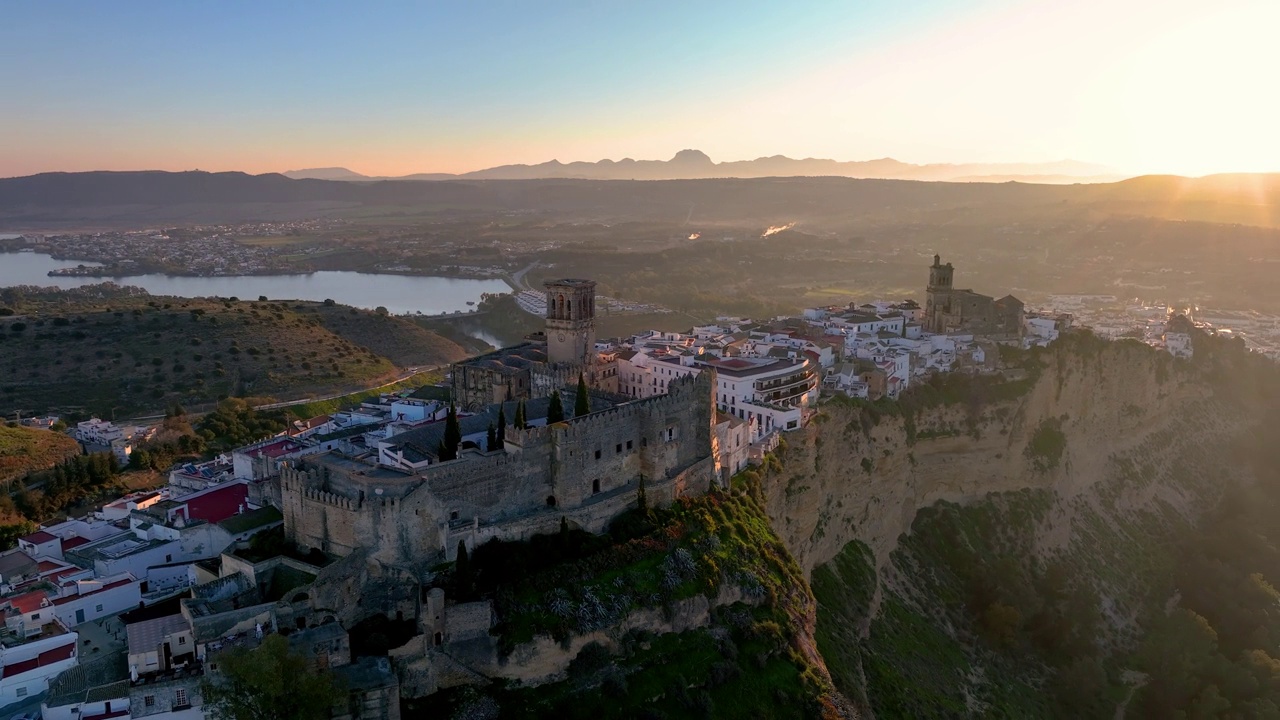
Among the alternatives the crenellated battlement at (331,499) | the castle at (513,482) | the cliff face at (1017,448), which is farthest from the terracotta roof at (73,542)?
the cliff face at (1017,448)

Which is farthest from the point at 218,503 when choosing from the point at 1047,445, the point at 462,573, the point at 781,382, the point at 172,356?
the point at 1047,445

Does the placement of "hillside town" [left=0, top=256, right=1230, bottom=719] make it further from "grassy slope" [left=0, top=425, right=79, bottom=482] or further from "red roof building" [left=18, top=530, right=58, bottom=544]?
"grassy slope" [left=0, top=425, right=79, bottom=482]

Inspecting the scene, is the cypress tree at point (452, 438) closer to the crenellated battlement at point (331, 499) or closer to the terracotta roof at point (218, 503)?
the crenellated battlement at point (331, 499)

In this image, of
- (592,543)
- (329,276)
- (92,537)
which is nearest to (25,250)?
(329,276)

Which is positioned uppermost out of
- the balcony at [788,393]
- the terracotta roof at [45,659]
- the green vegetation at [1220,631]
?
the balcony at [788,393]

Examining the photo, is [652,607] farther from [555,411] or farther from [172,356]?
[172,356]

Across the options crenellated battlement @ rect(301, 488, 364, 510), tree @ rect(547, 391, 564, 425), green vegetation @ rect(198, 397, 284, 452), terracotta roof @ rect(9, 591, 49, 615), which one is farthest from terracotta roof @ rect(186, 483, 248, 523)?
green vegetation @ rect(198, 397, 284, 452)
